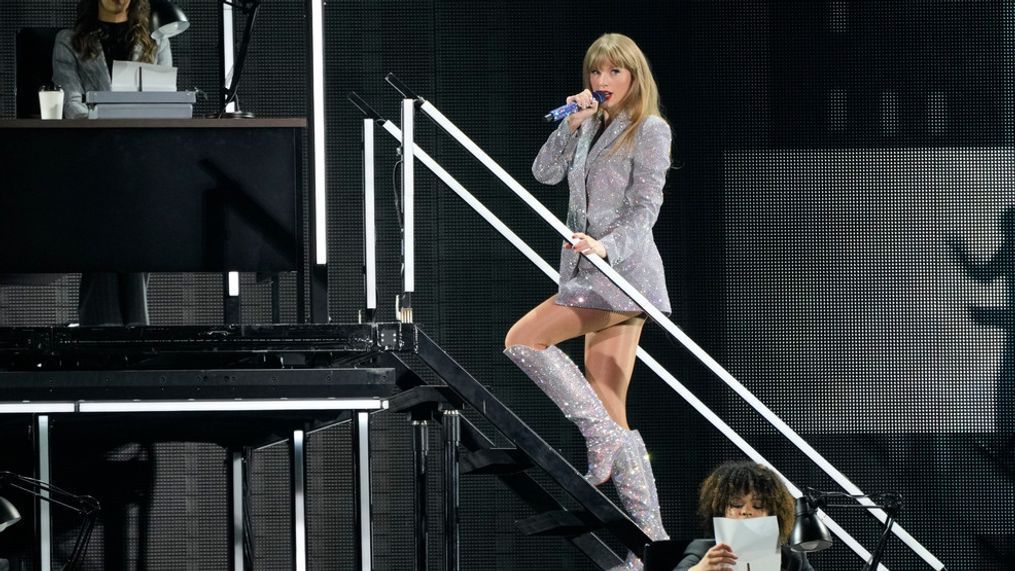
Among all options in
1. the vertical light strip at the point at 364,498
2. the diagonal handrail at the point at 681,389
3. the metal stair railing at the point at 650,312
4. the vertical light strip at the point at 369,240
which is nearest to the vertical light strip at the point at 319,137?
the vertical light strip at the point at 369,240

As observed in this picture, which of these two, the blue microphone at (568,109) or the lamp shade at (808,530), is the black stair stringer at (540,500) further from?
the lamp shade at (808,530)

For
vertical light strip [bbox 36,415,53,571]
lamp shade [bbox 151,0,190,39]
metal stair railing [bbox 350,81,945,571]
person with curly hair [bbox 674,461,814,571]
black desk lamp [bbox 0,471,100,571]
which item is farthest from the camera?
lamp shade [bbox 151,0,190,39]

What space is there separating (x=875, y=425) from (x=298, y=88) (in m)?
3.03

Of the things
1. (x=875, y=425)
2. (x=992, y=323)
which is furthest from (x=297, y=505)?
(x=992, y=323)

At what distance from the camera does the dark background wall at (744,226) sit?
21.6 feet

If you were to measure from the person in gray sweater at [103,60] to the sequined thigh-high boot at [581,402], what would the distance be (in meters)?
1.36

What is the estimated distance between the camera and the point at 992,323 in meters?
6.70

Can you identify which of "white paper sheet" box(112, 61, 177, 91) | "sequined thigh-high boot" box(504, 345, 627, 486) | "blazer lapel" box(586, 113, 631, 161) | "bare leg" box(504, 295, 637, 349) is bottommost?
"sequined thigh-high boot" box(504, 345, 627, 486)

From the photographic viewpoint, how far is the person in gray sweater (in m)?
4.86

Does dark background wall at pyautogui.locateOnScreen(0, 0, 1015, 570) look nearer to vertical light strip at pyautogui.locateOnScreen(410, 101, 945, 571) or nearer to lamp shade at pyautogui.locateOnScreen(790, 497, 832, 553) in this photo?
vertical light strip at pyautogui.locateOnScreen(410, 101, 945, 571)

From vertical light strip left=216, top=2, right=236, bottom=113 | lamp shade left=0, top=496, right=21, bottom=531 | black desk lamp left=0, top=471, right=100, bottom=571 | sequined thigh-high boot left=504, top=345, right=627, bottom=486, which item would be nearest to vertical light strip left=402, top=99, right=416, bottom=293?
sequined thigh-high boot left=504, top=345, right=627, bottom=486

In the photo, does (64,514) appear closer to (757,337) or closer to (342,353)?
(342,353)

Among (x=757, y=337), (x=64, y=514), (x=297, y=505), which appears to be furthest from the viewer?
(x=757, y=337)

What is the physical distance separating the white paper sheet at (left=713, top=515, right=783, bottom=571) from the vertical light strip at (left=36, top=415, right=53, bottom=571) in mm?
2139
